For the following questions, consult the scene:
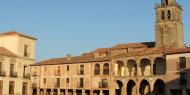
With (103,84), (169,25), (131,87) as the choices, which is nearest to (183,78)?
(131,87)

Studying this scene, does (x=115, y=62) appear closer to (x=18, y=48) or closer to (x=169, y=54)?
(x=169, y=54)

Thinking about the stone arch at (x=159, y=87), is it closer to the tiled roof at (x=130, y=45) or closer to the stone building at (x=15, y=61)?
the tiled roof at (x=130, y=45)

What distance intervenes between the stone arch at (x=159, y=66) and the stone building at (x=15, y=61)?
23.1 m

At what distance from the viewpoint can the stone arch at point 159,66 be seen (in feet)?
178

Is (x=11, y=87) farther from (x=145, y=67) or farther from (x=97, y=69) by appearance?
(x=145, y=67)

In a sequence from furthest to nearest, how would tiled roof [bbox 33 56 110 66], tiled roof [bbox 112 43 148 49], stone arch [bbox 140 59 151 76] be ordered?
tiled roof [bbox 112 43 148 49] < tiled roof [bbox 33 56 110 66] < stone arch [bbox 140 59 151 76]

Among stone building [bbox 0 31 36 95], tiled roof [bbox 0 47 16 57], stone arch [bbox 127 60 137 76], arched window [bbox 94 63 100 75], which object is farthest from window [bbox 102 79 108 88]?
tiled roof [bbox 0 47 16 57]

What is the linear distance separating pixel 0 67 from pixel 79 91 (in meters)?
14.7

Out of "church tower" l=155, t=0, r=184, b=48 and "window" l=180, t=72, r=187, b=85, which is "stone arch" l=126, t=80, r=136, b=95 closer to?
"church tower" l=155, t=0, r=184, b=48

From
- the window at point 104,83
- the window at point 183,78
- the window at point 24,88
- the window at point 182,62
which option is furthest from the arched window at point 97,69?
the window at point 183,78

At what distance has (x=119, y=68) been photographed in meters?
60.0

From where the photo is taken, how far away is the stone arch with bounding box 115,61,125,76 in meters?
59.6

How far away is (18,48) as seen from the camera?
62375mm

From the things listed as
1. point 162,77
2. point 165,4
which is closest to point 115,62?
point 162,77
